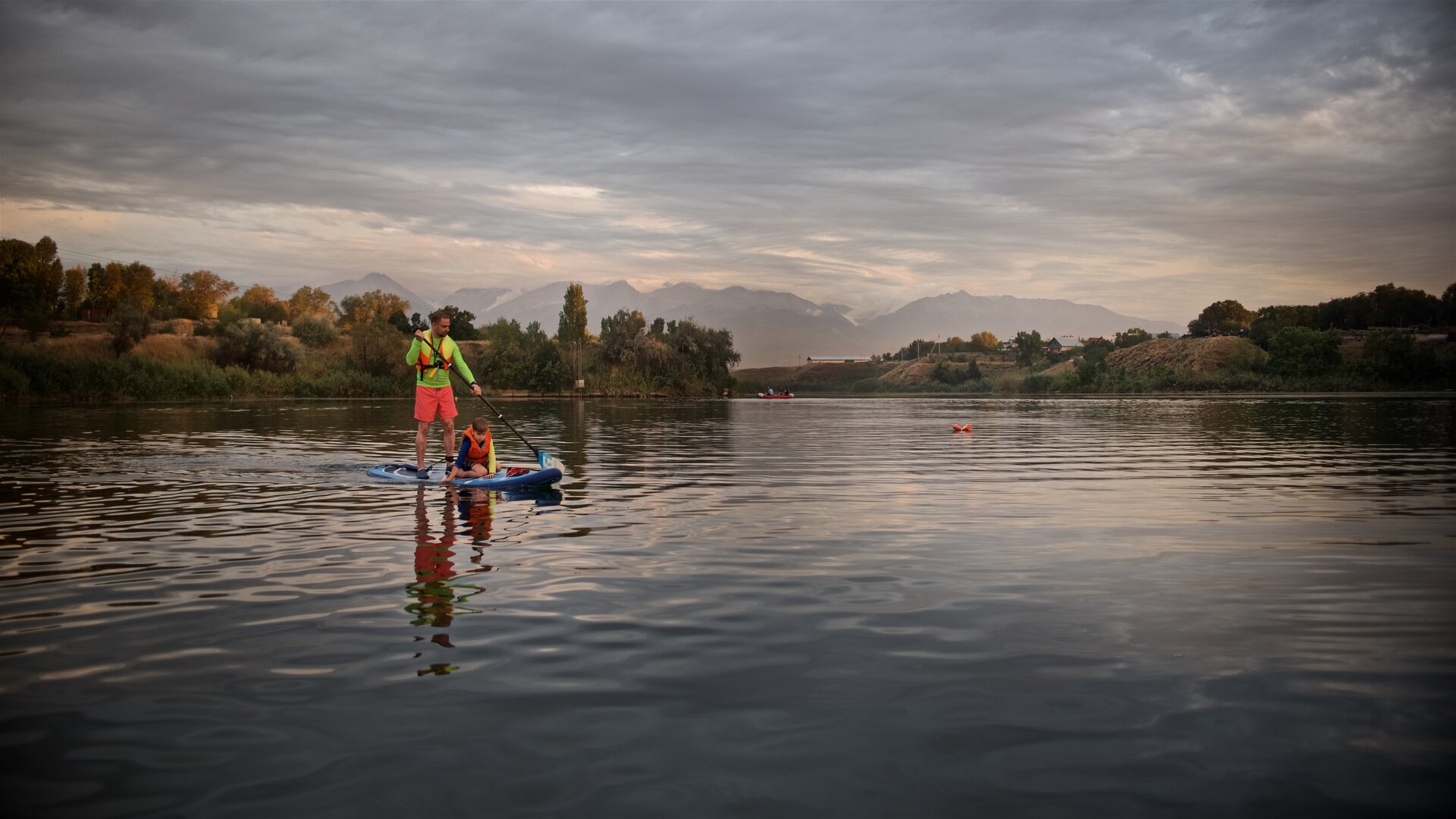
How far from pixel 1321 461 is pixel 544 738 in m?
23.3

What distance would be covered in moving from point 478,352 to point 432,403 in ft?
303

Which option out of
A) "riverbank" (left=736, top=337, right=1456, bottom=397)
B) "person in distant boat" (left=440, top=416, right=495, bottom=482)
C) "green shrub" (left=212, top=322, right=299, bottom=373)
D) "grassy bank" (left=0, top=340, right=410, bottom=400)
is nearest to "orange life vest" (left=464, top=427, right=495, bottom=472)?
"person in distant boat" (left=440, top=416, right=495, bottom=482)

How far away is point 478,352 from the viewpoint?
109m

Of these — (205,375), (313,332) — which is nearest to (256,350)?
(313,332)

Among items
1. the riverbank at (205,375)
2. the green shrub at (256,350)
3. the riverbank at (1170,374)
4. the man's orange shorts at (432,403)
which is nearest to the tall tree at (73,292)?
the riverbank at (205,375)

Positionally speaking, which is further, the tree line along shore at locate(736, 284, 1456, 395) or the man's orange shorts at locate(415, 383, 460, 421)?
the tree line along shore at locate(736, 284, 1456, 395)

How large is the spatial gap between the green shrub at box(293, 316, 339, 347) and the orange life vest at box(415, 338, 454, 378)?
88.2 meters

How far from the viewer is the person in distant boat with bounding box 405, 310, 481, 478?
19234 millimetres

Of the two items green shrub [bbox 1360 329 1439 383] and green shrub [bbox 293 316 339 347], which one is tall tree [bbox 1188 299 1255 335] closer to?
green shrub [bbox 1360 329 1439 383]

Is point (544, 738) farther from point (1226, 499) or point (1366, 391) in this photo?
point (1366, 391)

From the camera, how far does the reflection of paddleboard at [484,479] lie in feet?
54.9

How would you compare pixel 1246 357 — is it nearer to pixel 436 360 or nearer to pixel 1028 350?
pixel 1028 350

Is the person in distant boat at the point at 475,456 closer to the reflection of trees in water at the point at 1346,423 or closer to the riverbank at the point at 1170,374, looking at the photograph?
the reflection of trees in water at the point at 1346,423

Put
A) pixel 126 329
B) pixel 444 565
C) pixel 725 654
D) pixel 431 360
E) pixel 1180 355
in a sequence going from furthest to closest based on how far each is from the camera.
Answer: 1. pixel 1180 355
2. pixel 126 329
3. pixel 431 360
4. pixel 444 565
5. pixel 725 654
